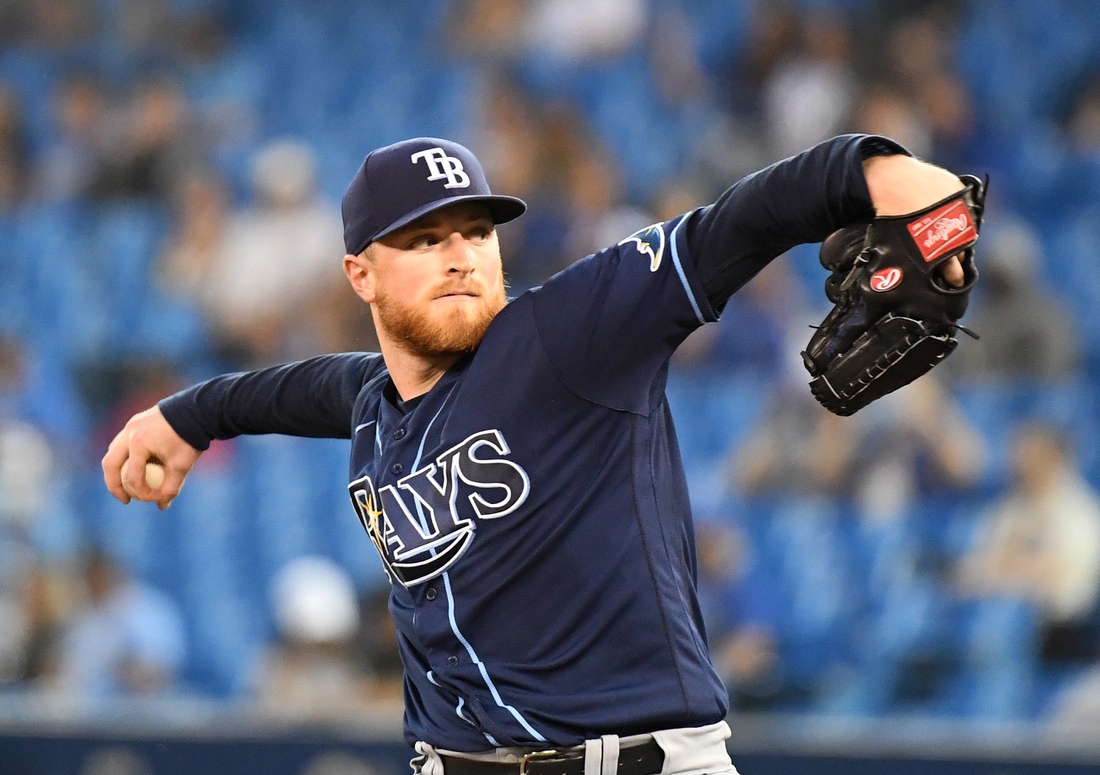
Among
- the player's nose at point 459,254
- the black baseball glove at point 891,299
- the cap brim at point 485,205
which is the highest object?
the cap brim at point 485,205

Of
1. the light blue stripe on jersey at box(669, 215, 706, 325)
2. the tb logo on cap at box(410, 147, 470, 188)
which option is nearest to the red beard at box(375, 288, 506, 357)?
the tb logo on cap at box(410, 147, 470, 188)

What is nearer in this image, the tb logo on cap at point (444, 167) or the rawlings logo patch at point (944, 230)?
the rawlings logo patch at point (944, 230)

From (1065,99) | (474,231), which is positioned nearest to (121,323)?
(1065,99)

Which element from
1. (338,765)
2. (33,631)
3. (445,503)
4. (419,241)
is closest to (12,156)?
(33,631)

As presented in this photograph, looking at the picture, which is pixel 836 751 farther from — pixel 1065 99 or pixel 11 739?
pixel 1065 99

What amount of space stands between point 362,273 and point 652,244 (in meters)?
0.70

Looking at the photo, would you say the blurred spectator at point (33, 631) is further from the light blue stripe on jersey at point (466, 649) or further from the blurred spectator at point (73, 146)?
the light blue stripe on jersey at point (466, 649)

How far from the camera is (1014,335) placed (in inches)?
263

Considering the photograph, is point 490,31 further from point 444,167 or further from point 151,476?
point 444,167

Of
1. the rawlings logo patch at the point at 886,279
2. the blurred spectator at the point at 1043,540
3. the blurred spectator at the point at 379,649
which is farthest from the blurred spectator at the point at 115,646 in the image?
the rawlings logo patch at the point at 886,279

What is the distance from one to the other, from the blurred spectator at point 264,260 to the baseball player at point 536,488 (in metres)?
5.59

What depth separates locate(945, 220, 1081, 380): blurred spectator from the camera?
665 cm

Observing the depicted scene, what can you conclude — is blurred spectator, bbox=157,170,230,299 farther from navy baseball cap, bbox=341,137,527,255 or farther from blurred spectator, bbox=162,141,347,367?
navy baseball cap, bbox=341,137,527,255

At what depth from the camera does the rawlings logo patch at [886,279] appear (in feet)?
7.40
